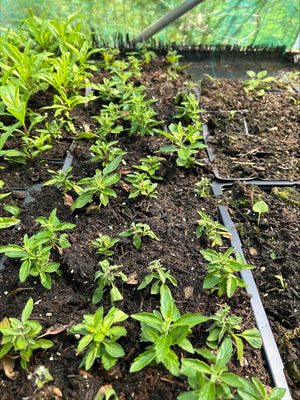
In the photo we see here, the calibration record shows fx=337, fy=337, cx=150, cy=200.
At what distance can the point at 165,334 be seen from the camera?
125cm

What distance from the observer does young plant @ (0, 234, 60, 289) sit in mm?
1489

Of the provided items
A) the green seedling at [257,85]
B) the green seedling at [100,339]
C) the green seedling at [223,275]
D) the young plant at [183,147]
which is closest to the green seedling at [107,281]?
the green seedling at [100,339]

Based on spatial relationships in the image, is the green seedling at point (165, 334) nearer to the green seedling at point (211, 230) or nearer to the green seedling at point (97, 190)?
the green seedling at point (211, 230)

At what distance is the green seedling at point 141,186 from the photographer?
1.93 m

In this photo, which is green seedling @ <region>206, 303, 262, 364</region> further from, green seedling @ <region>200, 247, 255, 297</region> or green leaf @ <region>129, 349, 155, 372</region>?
green leaf @ <region>129, 349, 155, 372</region>

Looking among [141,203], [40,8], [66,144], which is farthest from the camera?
[40,8]

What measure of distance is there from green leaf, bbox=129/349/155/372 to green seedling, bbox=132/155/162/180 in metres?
1.11

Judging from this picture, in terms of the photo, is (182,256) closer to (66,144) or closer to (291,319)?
(291,319)

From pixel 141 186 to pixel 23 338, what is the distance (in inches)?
39.5

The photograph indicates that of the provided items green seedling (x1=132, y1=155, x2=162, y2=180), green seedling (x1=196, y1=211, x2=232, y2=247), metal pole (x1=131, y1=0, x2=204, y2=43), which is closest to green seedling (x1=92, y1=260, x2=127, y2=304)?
green seedling (x1=196, y1=211, x2=232, y2=247)

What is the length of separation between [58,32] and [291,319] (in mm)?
2796

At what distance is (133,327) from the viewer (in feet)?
4.62

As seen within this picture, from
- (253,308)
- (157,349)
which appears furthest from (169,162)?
(157,349)

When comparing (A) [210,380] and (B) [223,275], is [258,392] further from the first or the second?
(B) [223,275]
